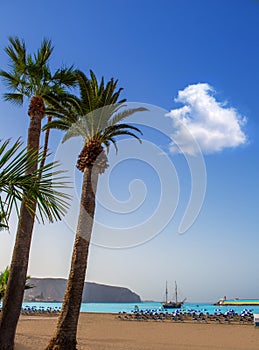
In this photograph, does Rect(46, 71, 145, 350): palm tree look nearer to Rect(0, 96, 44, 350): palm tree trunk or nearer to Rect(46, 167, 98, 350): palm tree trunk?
Rect(46, 167, 98, 350): palm tree trunk

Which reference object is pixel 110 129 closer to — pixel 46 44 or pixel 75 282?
pixel 46 44

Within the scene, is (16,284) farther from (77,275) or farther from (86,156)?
(86,156)

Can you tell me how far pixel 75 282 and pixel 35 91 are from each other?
7.60 meters

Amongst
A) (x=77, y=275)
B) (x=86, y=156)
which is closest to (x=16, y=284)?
(x=77, y=275)

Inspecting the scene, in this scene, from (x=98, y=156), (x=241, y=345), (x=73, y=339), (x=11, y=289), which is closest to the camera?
(x=73, y=339)

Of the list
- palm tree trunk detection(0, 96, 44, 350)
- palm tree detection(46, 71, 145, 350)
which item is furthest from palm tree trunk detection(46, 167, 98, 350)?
palm tree trunk detection(0, 96, 44, 350)

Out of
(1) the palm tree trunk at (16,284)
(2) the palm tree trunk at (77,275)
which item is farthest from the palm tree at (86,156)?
(1) the palm tree trunk at (16,284)

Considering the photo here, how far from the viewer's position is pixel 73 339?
1043 centimetres

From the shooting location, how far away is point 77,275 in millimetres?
10836

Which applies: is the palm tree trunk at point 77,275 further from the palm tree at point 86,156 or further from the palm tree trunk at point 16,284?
the palm tree trunk at point 16,284

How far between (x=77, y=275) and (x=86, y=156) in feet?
13.4

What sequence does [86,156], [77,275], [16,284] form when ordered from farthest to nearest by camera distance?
[86,156], [16,284], [77,275]

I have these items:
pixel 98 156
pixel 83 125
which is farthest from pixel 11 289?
pixel 83 125

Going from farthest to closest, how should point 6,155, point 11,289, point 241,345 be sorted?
1. point 241,345
2. point 11,289
3. point 6,155
